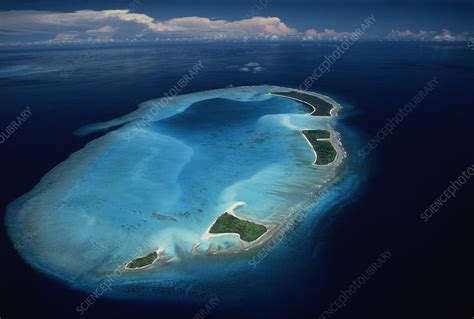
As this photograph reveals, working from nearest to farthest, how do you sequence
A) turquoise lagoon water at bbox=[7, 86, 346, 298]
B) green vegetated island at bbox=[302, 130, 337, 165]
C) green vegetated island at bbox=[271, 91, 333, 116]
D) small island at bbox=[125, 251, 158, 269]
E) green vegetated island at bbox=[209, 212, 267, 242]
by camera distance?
small island at bbox=[125, 251, 158, 269], turquoise lagoon water at bbox=[7, 86, 346, 298], green vegetated island at bbox=[209, 212, 267, 242], green vegetated island at bbox=[302, 130, 337, 165], green vegetated island at bbox=[271, 91, 333, 116]

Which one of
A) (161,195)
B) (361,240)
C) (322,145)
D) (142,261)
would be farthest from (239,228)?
(322,145)

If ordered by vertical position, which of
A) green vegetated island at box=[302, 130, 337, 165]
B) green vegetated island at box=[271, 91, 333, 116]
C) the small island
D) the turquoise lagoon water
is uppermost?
green vegetated island at box=[271, 91, 333, 116]

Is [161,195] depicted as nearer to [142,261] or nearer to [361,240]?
[142,261]

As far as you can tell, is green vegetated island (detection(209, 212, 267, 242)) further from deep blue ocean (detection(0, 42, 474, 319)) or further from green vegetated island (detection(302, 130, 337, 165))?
green vegetated island (detection(302, 130, 337, 165))

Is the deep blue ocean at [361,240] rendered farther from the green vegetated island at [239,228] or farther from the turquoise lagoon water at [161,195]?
the green vegetated island at [239,228]

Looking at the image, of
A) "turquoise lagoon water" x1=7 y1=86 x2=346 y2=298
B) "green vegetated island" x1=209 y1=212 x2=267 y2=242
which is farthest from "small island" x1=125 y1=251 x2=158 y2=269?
"green vegetated island" x1=209 y1=212 x2=267 y2=242

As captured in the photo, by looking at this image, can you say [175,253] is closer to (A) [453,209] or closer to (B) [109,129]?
(A) [453,209]
